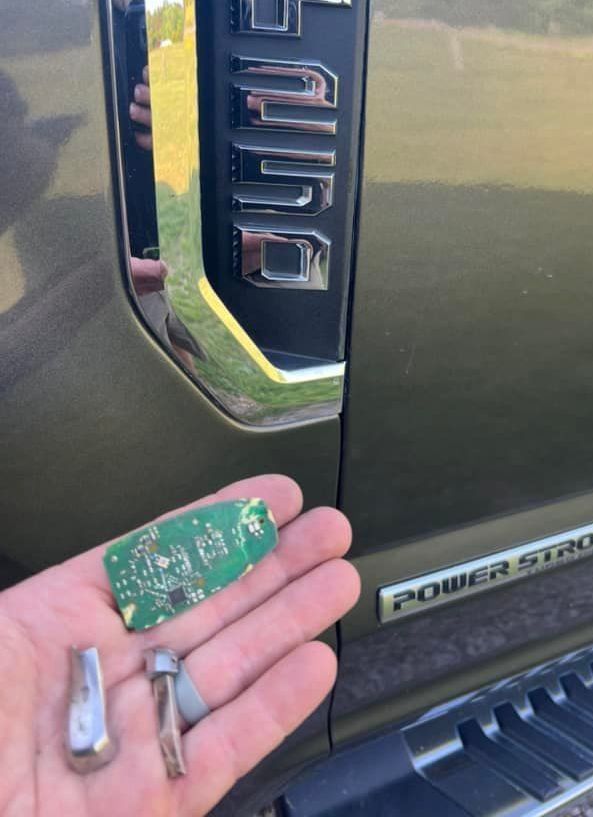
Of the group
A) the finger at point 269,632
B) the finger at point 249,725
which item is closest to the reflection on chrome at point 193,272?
the finger at point 269,632

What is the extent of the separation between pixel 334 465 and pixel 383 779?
2.24 ft

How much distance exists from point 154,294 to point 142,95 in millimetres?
235

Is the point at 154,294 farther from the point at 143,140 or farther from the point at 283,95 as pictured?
the point at 283,95

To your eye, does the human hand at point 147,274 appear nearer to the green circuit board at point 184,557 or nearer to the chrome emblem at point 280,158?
the chrome emblem at point 280,158

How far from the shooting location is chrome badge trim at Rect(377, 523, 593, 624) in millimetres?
1325

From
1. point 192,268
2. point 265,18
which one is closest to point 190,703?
point 192,268

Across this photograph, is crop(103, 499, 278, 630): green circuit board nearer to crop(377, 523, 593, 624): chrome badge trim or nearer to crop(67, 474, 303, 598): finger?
crop(67, 474, 303, 598): finger

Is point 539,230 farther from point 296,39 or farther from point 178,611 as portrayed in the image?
point 178,611

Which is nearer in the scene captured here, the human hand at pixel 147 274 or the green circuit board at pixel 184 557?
the human hand at pixel 147 274

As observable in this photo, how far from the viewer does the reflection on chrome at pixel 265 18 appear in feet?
2.93

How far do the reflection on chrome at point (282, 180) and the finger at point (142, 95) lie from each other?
0.12 metres

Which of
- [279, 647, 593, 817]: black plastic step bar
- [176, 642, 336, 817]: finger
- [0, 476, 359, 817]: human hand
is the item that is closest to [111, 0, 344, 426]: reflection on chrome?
[0, 476, 359, 817]: human hand

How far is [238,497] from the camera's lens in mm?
1097

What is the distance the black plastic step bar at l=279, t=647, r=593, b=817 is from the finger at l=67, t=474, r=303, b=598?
2.07 feet
